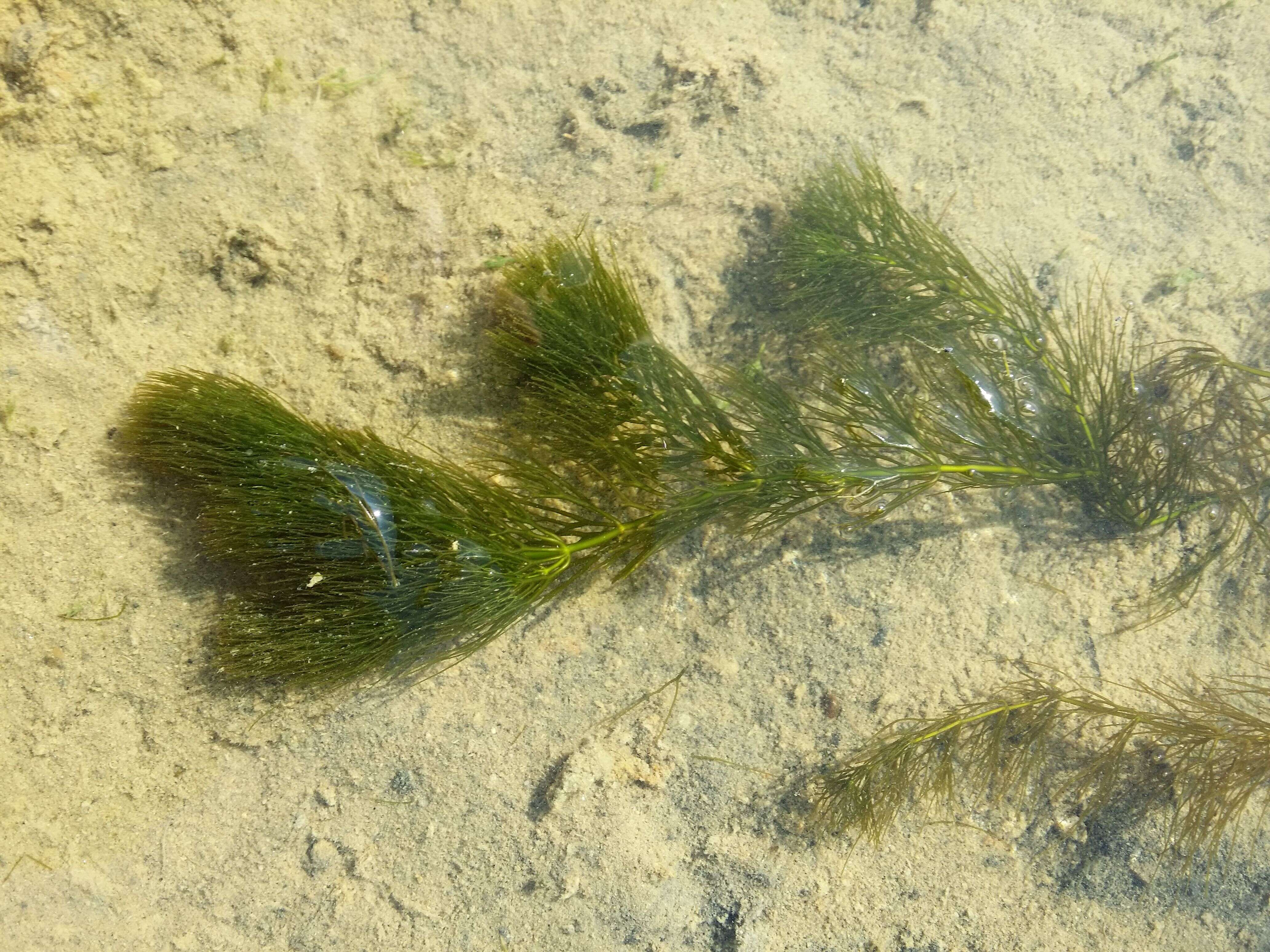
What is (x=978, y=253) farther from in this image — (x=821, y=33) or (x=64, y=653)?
(x=64, y=653)

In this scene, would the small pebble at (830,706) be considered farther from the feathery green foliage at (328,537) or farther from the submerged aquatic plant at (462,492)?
the feathery green foliage at (328,537)

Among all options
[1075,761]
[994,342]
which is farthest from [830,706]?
[994,342]

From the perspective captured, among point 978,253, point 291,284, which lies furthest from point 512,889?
point 978,253

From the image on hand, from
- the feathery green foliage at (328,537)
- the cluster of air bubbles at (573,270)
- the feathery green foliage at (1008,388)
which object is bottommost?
the feathery green foliage at (328,537)

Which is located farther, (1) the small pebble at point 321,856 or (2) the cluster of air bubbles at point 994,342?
(2) the cluster of air bubbles at point 994,342

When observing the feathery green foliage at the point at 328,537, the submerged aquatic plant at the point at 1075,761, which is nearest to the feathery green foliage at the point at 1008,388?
the submerged aquatic plant at the point at 1075,761

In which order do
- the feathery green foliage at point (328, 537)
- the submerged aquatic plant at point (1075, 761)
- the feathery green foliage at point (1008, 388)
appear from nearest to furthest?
the feathery green foliage at point (328, 537) < the submerged aquatic plant at point (1075, 761) < the feathery green foliage at point (1008, 388)

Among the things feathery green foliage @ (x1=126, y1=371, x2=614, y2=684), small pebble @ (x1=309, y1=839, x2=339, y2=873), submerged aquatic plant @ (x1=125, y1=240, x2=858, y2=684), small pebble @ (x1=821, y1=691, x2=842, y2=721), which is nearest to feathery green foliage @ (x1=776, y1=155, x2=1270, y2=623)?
submerged aquatic plant @ (x1=125, y1=240, x2=858, y2=684)
